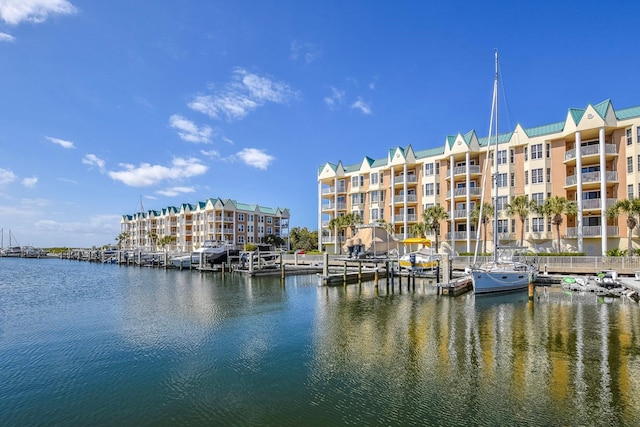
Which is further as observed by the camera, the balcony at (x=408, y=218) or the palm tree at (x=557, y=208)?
the balcony at (x=408, y=218)

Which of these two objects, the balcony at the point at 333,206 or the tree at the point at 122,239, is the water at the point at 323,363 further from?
the tree at the point at 122,239

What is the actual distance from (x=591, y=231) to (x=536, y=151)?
1162 cm

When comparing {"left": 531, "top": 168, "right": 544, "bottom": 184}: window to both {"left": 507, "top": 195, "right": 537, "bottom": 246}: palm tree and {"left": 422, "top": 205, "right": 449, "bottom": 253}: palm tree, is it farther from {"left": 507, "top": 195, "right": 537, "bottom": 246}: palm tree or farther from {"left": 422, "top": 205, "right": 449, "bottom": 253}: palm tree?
{"left": 422, "top": 205, "right": 449, "bottom": 253}: palm tree

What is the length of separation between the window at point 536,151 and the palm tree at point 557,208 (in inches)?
261

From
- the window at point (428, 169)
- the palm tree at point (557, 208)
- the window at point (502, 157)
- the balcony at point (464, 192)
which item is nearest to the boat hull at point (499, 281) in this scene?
the palm tree at point (557, 208)

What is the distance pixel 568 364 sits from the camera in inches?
551

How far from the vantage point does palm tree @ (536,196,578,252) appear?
40.4 m

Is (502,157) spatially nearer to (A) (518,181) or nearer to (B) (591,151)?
(A) (518,181)

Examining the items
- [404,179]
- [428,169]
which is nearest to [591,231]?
[428,169]

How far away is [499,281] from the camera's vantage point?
3075 centimetres

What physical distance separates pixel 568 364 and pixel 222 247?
50855mm

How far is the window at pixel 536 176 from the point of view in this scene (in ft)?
150

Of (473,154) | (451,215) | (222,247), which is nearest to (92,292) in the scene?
(222,247)

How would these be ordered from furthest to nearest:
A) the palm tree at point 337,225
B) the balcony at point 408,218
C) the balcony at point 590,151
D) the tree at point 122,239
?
1. the tree at point 122,239
2. the palm tree at point 337,225
3. the balcony at point 408,218
4. the balcony at point 590,151
